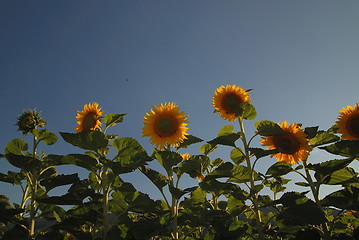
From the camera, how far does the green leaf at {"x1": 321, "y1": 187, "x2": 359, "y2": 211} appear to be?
10.6ft

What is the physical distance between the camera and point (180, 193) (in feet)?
10.8

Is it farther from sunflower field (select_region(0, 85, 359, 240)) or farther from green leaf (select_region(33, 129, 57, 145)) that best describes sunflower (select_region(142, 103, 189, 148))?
green leaf (select_region(33, 129, 57, 145))

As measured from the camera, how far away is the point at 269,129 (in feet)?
11.8

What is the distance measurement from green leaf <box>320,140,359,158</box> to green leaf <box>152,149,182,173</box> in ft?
6.56

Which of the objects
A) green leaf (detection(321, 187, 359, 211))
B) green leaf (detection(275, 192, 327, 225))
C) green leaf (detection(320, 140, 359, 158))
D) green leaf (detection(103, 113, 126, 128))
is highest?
green leaf (detection(103, 113, 126, 128))

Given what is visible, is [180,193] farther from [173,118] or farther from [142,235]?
[173,118]

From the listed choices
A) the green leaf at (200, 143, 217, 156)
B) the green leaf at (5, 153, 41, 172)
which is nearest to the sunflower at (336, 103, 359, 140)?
the green leaf at (200, 143, 217, 156)

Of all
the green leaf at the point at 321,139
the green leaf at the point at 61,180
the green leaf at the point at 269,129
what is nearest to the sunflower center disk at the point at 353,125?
the green leaf at the point at 321,139

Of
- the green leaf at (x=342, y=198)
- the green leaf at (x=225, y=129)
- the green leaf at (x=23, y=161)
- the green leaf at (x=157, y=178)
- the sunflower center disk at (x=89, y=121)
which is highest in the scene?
the sunflower center disk at (x=89, y=121)

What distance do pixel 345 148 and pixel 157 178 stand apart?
7.85 feet

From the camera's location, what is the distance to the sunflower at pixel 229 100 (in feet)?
14.2

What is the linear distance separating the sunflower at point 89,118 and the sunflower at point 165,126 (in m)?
0.75

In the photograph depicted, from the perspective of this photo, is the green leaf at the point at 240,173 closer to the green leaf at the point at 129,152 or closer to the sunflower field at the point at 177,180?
the sunflower field at the point at 177,180

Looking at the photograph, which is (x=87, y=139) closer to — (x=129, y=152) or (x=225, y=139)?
(x=129, y=152)
